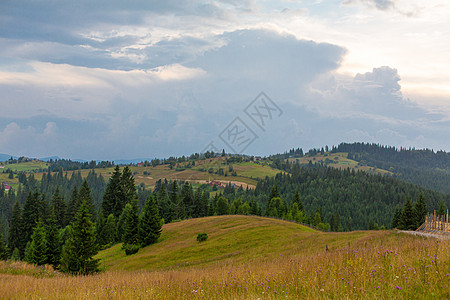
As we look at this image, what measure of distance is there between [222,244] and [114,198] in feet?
199

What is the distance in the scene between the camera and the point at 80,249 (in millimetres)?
37750

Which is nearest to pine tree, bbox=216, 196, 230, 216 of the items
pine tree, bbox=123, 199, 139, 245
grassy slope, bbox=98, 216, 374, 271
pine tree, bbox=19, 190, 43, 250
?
grassy slope, bbox=98, 216, 374, 271

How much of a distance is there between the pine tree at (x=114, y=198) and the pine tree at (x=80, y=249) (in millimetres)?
56871

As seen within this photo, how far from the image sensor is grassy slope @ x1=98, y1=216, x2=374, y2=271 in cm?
3945

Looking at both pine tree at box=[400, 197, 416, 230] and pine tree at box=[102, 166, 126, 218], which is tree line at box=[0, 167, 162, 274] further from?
pine tree at box=[400, 197, 416, 230]

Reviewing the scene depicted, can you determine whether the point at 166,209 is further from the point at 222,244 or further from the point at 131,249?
the point at 222,244

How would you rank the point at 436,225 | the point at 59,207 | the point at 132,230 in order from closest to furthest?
the point at 436,225 → the point at 132,230 → the point at 59,207

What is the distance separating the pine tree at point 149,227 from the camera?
6272 centimetres

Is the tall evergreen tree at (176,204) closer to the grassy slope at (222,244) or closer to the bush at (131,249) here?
the grassy slope at (222,244)

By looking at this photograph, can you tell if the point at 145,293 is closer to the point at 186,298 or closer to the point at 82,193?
the point at 186,298

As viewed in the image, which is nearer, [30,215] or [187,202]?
[30,215]

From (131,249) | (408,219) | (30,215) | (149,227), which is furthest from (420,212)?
(30,215)

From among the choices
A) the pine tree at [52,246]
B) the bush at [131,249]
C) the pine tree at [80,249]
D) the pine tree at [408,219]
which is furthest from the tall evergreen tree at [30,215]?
the pine tree at [408,219]

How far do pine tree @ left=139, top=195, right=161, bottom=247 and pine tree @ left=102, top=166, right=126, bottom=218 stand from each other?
33.5 metres
